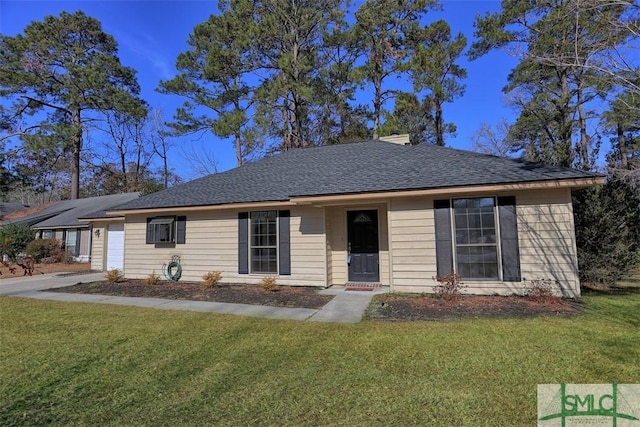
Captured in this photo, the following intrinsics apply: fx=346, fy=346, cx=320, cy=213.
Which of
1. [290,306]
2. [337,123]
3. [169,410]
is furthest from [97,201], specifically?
[169,410]

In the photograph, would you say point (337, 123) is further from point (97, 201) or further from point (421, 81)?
point (97, 201)

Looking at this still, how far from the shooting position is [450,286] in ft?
24.5

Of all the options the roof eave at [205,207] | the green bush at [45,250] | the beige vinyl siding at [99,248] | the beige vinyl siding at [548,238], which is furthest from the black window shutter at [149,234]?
the green bush at [45,250]

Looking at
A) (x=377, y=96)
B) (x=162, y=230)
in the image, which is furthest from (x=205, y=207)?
(x=377, y=96)

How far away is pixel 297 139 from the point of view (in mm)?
20719

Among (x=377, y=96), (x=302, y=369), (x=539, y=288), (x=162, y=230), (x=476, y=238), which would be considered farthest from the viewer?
(x=377, y=96)

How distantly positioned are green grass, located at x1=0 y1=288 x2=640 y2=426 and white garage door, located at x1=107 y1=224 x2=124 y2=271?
10.3m

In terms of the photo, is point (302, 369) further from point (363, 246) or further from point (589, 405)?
point (363, 246)

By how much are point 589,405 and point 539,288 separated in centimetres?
479

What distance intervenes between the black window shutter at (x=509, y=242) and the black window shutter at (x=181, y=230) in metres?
9.03

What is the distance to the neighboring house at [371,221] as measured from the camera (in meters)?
7.47

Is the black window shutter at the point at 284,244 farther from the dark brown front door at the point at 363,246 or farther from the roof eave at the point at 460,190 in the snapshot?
→ the dark brown front door at the point at 363,246

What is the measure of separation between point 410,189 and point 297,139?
1375 centimetres

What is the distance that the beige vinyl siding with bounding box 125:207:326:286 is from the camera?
9594 mm
